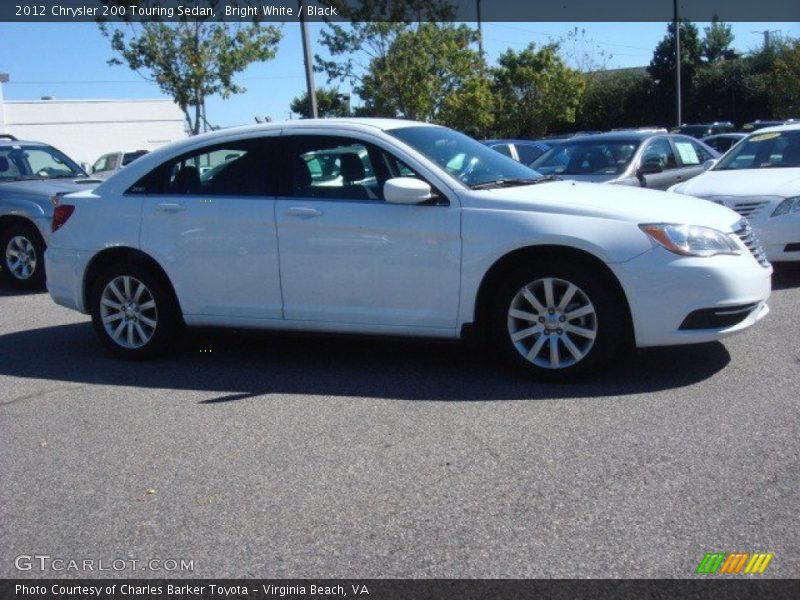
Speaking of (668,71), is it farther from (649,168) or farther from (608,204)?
(608,204)

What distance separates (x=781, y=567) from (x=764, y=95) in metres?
45.1

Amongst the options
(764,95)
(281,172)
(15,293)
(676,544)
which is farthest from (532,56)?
(676,544)

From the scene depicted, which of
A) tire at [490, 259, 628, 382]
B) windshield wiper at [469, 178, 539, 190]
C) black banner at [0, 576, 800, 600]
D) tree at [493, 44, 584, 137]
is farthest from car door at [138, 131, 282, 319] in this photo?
tree at [493, 44, 584, 137]

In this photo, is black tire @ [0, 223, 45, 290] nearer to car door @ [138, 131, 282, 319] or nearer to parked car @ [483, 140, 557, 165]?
car door @ [138, 131, 282, 319]

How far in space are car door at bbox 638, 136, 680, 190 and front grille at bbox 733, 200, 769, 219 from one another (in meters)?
1.76

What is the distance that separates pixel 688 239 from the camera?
582 centimetres

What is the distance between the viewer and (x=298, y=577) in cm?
367

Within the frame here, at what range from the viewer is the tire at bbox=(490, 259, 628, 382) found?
590 cm

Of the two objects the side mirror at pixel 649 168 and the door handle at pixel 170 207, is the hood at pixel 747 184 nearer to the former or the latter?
the side mirror at pixel 649 168

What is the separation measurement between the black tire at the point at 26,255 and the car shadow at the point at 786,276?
7920 millimetres

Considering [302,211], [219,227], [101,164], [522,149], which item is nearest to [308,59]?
[522,149]

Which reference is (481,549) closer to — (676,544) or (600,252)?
(676,544)

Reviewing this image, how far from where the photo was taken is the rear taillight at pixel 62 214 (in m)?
7.43

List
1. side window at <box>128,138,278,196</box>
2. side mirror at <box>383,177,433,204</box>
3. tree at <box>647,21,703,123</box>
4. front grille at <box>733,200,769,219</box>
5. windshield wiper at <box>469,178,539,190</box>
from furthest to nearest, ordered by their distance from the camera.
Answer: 1. tree at <box>647,21,703,123</box>
2. front grille at <box>733,200,769,219</box>
3. side window at <box>128,138,278,196</box>
4. windshield wiper at <box>469,178,539,190</box>
5. side mirror at <box>383,177,433,204</box>
